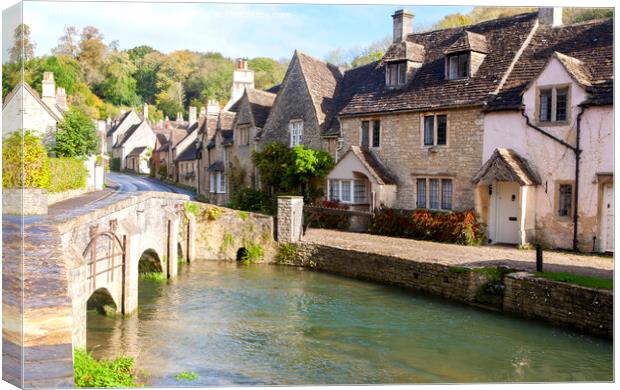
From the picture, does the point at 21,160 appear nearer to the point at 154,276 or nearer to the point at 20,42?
the point at 20,42

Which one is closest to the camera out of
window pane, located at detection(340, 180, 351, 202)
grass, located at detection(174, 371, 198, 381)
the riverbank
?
grass, located at detection(174, 371, 198, 381)

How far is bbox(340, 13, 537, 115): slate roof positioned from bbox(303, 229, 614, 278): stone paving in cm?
458

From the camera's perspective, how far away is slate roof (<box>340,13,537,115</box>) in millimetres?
19219

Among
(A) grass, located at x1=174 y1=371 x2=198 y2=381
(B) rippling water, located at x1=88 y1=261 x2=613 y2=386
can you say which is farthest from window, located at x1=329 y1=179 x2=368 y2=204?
(A) grass, located at x1=174 y1=371 x2=198 y2=381

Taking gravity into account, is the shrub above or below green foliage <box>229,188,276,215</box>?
below

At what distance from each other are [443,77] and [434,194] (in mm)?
3877

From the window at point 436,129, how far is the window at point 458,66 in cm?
142

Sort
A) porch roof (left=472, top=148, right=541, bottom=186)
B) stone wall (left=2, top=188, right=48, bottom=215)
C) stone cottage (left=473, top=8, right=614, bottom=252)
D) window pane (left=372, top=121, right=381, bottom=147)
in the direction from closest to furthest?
stone wall (left=2, top=188, right=48, bottom=215)
stone cottage (left=473, top=8, right=614, bottom=252)
porch roof (left=472, top=148, right=541, bottom=186)
window pane (left=372, top=121, right=381, bottom=147)

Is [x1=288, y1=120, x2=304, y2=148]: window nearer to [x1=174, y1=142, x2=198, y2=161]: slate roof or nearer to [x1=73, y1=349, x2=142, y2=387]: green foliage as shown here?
[x1=174, y1=142, x2=198, y2=161]: slate roof

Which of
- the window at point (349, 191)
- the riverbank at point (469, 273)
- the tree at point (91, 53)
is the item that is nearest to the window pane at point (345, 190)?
the window at point (349, 191)

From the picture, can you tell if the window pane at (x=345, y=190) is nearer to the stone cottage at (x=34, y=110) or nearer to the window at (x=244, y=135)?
the window at (x=244, y=135)

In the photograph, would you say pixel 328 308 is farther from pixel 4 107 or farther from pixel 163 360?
pixel 4 107

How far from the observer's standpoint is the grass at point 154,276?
1752cm

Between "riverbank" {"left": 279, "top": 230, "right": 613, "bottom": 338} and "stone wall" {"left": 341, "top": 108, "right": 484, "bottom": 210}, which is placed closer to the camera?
"riverbank" {"left": 279, "top": 230, "right": 613, "bottom": 338}
